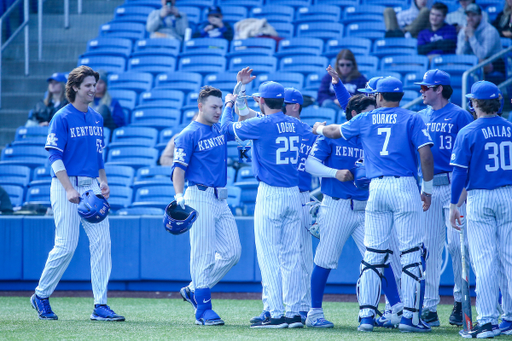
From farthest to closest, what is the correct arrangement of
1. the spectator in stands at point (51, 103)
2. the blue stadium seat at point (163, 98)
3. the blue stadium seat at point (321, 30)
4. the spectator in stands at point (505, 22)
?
the blue stadium seat at point (321, 30) < the blue stadium seat at point (163, 98) < the spectator in stands at point (51, 103) < the spectator in stands at point (505, 22)

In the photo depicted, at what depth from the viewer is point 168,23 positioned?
41.7 feet

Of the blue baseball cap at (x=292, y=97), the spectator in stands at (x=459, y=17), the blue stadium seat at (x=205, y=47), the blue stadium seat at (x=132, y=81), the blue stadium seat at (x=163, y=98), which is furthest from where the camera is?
the blue stadium seat at (x=205, y=47)

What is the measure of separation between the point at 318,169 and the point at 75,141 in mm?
2086

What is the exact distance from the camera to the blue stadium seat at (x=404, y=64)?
34.2 feet

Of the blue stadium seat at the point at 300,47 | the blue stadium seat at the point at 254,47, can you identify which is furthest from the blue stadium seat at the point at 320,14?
the blue stadium seat at the point at 254,47

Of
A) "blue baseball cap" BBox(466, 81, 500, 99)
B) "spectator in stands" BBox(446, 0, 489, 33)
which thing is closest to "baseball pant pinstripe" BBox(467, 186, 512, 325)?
"blue baseball cap" BBox(466, 81, 500, 99)

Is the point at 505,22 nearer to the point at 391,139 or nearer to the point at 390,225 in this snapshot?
the point at 391,139

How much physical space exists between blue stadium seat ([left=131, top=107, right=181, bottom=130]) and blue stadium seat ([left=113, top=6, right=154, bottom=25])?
3081mm

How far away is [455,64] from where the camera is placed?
9.99 metres

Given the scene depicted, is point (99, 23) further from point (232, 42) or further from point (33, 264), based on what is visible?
point (33, 264)

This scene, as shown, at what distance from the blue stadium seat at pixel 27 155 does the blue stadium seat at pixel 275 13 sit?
16.1 feet

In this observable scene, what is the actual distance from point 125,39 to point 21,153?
329cm

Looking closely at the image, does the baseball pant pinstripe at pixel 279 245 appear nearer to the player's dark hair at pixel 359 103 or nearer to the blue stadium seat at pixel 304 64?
the player's dark hair at pixel 359 103

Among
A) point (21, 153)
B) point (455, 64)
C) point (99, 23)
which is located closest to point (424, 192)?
point (455, 64)
